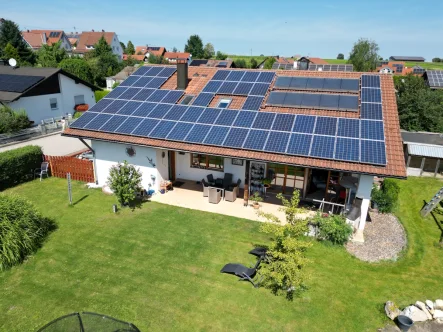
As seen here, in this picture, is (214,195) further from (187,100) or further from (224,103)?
(187,100)

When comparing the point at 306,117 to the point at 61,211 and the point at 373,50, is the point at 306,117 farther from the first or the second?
the point at 373,50

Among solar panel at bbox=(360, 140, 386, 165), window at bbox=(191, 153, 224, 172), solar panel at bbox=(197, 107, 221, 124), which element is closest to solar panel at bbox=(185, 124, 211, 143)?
solar panel at bbox=(197, 107, 221, 124)

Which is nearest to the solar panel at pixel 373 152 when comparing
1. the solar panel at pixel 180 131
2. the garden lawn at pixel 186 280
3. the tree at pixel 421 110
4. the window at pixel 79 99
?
the garden lawn at pixel 186 280

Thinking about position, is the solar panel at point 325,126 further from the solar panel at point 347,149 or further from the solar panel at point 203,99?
the solar panel at point 203,99

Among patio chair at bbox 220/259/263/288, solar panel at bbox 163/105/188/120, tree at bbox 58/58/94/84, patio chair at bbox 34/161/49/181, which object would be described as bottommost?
patio chair at bbox 220/259/263/288

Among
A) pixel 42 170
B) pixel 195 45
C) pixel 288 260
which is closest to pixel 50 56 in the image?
pixel 42 170

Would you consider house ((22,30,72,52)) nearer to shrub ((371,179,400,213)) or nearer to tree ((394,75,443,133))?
tree ((394,75,443,133))

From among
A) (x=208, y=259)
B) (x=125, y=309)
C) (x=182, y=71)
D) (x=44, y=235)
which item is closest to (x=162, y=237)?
(x=208, y=259)
